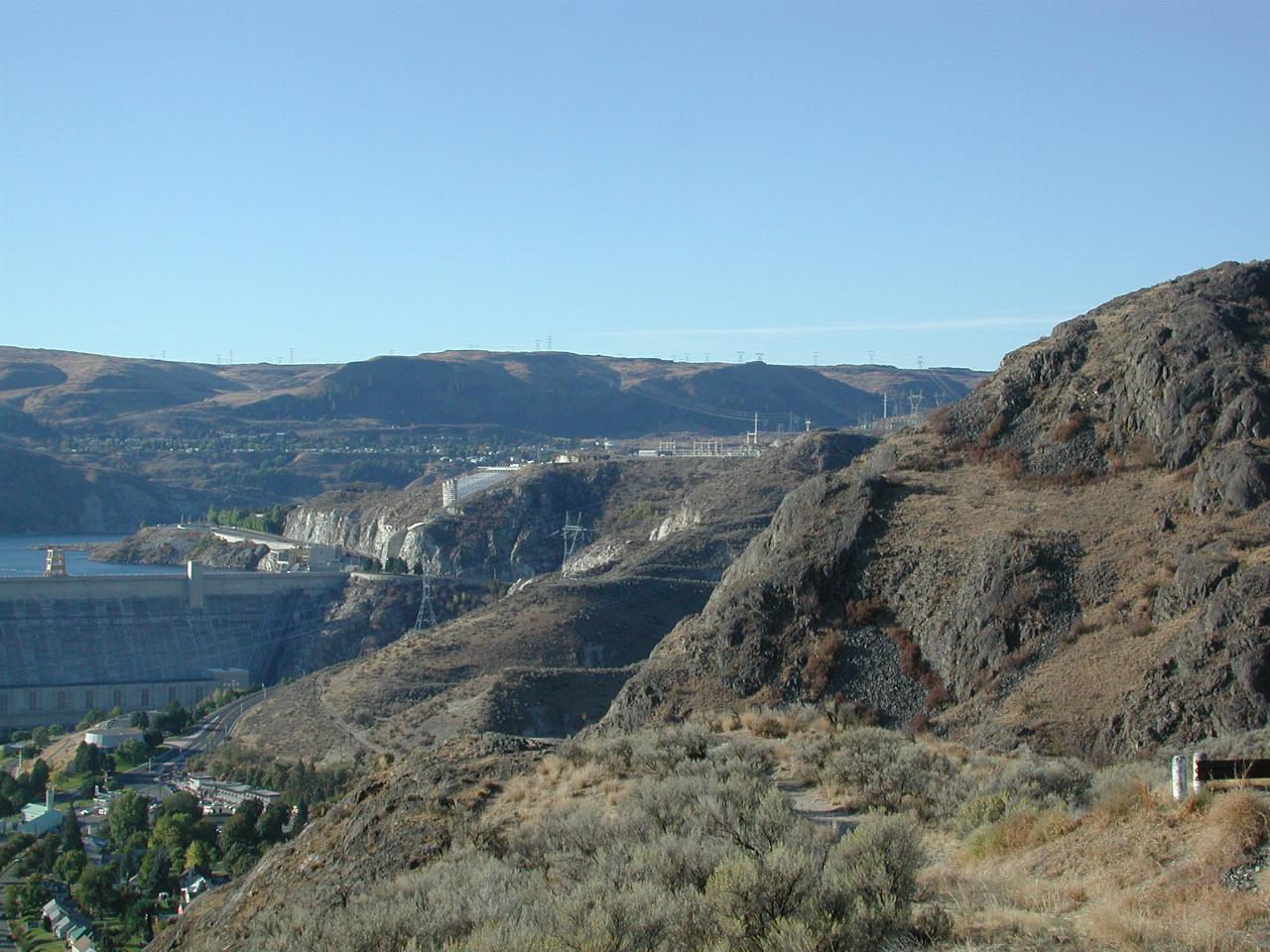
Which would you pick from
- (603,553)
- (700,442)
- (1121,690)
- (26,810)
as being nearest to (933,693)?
(1121,690)

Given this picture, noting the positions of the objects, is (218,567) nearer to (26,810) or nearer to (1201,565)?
(26,810)

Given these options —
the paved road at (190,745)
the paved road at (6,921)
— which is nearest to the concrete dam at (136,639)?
the paved road at (190,745)

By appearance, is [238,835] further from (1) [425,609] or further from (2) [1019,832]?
(1) [425,609]

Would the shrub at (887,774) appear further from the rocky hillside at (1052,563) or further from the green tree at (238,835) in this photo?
the green tree at (238,835)

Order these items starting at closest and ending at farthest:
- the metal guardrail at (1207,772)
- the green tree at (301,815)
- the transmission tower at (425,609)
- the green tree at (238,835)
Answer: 1. the metal guardrail at (1207,772)
2. the green tree at (301,815)
3. the green tree at (238,835)
4. the transmission tower at (425,609)

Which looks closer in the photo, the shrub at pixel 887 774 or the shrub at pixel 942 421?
the shrub at pixel 887 774
